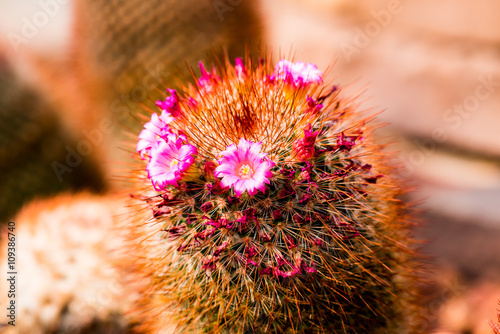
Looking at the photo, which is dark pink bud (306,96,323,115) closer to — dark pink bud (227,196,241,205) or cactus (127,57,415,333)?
cactus (127,57,415,333)

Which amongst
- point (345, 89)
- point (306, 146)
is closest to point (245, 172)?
point (306, 146)

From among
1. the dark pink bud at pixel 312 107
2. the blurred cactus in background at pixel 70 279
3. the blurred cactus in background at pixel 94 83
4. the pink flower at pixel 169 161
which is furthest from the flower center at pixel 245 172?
the blurred cactus in background at pixel 94 83

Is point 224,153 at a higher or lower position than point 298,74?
lower

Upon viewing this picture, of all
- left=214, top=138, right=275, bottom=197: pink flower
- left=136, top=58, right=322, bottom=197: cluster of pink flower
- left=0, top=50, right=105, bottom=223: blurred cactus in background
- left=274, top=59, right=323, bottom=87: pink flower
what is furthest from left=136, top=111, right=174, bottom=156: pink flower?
left=0, top=50, right=105, bottom=223: blurred cactus in background

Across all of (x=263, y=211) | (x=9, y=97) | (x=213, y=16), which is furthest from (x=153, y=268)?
(x=9, y=97)

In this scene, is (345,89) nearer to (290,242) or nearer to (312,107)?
(312,107)

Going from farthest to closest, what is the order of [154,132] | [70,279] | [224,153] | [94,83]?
[94,83], [70,279], [154,132], [224,153]

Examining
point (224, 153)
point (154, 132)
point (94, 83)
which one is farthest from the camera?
point (94, 83)

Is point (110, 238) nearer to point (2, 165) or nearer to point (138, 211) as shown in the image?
point (138, 211)
